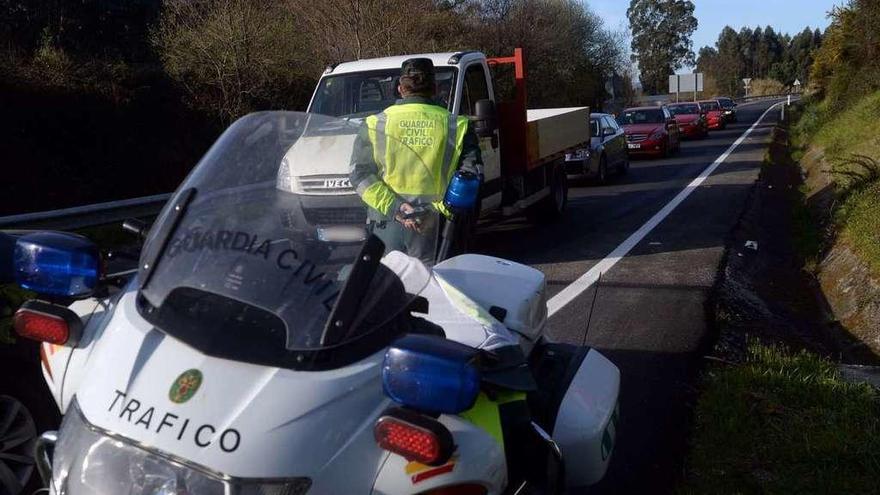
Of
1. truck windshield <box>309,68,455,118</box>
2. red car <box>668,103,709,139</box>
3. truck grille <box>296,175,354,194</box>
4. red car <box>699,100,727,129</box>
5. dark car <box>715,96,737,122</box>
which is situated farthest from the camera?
dark car <box>715,96,737,122</box>

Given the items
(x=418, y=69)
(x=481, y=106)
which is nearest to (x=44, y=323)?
(x=418, y=69)

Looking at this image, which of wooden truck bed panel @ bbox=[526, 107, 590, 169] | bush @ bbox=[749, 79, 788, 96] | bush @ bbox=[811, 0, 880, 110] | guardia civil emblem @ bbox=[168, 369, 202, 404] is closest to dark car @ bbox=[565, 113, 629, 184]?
wooden truck bed panel @ bbox=[526, 107, 590, 169]

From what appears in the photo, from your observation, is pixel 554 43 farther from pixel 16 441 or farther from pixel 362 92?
pixel 16 441

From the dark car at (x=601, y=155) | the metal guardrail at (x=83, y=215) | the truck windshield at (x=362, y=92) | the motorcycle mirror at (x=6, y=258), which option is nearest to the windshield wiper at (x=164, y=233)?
the motorcycle mirror at (x=6, y=258)

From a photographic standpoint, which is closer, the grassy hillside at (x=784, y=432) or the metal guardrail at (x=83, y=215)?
the grassy hillside at (x=784, y=432)

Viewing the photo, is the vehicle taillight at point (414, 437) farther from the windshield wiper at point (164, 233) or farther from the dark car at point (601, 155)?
the dark car at point (601, 155)

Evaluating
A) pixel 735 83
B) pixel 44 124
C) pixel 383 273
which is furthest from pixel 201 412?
pixel 735 83

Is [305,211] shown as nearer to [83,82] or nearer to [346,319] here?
[346,319]

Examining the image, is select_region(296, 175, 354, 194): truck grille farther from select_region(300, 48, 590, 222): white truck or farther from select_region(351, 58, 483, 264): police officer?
select_region(300, 48, 590, 222): white truck

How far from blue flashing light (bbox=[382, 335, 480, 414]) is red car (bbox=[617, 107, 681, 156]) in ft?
82.9

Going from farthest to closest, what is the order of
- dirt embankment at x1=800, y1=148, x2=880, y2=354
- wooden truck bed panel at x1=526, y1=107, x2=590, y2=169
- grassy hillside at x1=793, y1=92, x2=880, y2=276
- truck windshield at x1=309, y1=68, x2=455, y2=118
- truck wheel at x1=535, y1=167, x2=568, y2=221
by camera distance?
truck wheel at x1=535, y1=167, x2=568, y2=221
wooden truck bed panel at x1=526, y1=107, x2=590, y2=169
truck windshield at x1=309, y1=68, x2=455, y2=118
grassy hillside at x1=793, y1=92, x2=880, y2=276
dirt embankment at x1=800, y1=148, x2=880, y2=354

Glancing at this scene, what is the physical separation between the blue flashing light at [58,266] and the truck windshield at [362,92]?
797 cm

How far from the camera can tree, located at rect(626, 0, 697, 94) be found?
105000mm

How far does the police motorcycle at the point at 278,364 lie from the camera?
7.22 feet
